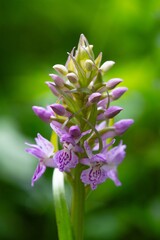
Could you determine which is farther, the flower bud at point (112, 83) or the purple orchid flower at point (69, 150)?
the flower bud at point (112, 83)

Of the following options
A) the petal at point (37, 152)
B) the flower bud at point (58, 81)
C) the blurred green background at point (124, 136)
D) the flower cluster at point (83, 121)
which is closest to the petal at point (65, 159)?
the flower cluster at point (83, 121)

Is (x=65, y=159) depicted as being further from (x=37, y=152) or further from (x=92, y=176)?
(x=37, y=152)

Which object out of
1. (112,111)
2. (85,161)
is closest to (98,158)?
(85,161)

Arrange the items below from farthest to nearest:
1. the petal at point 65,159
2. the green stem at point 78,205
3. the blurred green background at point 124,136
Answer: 1. the blurred green background at point 124,136
2. the green stem at point 78,205
3. the petal at point 65,159

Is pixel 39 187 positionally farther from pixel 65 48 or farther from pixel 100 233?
pixel 65 48

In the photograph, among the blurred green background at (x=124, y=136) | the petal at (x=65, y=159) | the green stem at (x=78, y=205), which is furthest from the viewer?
the blurred green background at (x=124, y=136)

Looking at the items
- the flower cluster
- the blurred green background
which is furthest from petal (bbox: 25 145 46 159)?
the blurred green background

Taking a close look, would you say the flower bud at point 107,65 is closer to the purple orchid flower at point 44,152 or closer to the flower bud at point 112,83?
the flower bud at point 112,83

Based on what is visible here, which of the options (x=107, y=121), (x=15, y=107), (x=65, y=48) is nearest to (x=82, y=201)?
(x=107, y=121)

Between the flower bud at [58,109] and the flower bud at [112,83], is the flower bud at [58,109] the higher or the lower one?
the lower one
